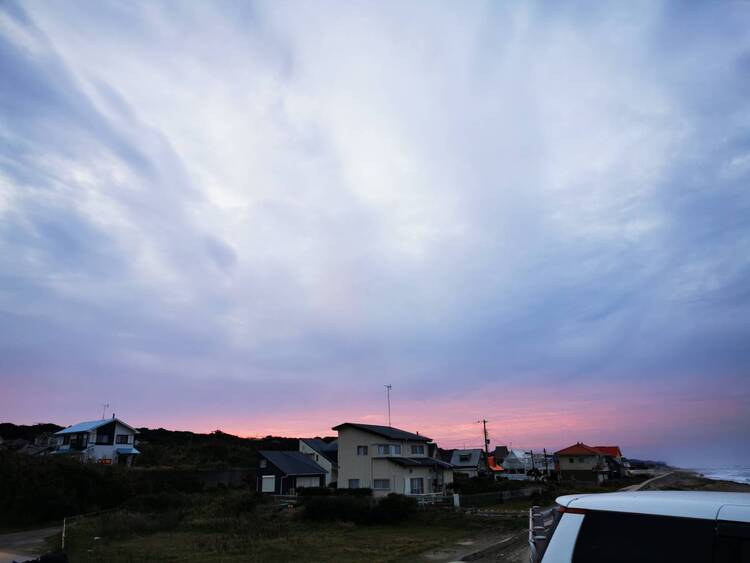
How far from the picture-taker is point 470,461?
73.6 meters

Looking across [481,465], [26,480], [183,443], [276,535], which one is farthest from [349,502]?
[183,443]

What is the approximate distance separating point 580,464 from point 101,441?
62.0 metres

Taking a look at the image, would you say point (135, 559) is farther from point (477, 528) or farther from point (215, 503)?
point (215, 503)

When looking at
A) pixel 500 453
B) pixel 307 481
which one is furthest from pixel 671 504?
pixel 500 453

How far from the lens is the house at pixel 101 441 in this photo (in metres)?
51.7

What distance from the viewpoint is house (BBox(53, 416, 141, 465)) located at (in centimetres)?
5166

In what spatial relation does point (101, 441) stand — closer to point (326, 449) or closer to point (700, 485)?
point (326, 449)

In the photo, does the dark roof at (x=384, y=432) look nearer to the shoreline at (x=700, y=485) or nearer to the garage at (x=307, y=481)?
the garage at (x=307, y=481)

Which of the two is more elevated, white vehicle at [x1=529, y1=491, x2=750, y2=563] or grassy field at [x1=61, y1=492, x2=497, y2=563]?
white vehicle at [x1=529, y1=491, x2=750, y2=563]

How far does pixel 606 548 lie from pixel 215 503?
32733 mm

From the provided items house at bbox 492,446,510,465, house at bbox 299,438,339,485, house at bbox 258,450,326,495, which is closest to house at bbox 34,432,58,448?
house at bbox 258,450,326,495

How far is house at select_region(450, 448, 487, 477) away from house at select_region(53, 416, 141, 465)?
1724 inches

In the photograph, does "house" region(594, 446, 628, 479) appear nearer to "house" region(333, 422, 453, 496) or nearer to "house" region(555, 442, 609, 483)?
"house" region(555, 442, 609, 483)

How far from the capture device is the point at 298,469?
45062 mm
